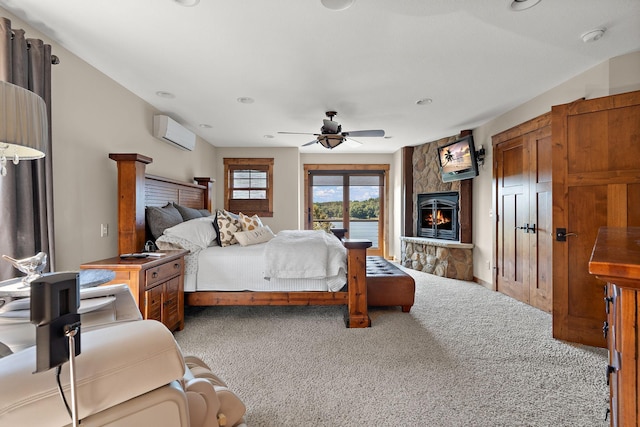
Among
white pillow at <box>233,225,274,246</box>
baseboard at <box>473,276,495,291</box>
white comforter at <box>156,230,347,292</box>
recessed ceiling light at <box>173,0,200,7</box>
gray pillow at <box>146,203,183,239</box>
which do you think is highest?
recessed ceiling light at <box>173,0,200,7</box>

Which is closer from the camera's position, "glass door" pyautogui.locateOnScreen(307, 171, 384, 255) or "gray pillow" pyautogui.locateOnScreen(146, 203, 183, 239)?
"gray pillow" pyautogui.locateOnScreen(146, 203, 183, 239)

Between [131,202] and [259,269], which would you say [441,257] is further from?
[131,202]

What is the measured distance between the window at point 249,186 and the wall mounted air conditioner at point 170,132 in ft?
5.83

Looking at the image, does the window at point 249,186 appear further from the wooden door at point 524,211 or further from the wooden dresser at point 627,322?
the wooden dresser at point 627,322

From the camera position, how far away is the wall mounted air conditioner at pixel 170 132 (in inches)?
147

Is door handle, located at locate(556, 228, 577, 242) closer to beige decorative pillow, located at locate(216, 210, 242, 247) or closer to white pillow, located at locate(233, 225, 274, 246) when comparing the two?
white pillow, located at locate(233, 225, 274, 246)

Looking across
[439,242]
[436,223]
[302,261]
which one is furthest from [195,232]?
[436,223]

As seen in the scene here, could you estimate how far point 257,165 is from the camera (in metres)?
6.17

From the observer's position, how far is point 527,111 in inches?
145

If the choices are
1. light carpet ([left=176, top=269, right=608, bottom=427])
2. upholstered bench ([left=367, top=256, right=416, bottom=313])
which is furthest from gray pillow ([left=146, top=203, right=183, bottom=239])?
upholstered bench ([left=367, top=256, right=416, bottom=313])

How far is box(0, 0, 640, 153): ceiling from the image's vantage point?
1.99 meters

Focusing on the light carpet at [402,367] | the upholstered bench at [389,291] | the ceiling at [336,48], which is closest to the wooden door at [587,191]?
the light carpet at [402,367]

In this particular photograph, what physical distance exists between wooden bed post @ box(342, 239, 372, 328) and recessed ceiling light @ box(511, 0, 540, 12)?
2049 mm

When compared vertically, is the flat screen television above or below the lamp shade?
above
